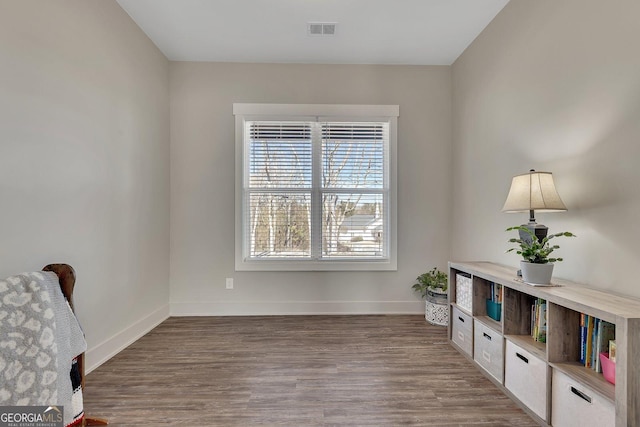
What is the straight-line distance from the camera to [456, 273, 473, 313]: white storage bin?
2.46 meters

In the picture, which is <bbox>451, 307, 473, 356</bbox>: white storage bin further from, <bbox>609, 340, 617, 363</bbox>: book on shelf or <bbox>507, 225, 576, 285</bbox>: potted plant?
<bbox>609, 340, 617, 363</bbox>: book on shelf

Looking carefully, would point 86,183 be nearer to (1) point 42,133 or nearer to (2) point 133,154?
(1) point 42,133

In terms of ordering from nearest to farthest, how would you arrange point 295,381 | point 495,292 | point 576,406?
point 576,406, point 295,381, point 495,292

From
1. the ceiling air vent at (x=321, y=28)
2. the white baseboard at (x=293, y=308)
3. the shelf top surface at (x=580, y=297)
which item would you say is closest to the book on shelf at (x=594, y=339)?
the shelf top surface at (x=580, y=297)

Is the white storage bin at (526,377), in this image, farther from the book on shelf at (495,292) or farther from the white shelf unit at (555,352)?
the book on shelf at (495,292)

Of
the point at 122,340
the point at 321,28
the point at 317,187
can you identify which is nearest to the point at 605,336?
the point at 317,187

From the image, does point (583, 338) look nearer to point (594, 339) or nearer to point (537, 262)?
point (594, 339)

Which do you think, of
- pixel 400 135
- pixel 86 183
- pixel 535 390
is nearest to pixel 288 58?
pixel 400 135

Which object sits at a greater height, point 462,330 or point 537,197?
point 537,197

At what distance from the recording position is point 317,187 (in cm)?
345

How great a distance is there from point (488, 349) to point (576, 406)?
70cm

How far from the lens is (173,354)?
2.49 meters

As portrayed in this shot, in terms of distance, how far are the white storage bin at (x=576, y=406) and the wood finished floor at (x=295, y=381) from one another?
8.9 inches

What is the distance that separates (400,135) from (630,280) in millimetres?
2365
